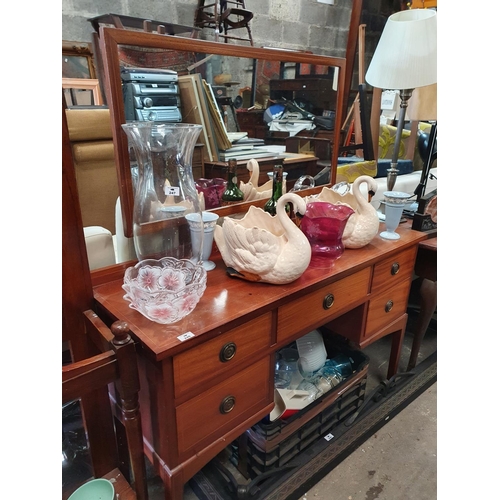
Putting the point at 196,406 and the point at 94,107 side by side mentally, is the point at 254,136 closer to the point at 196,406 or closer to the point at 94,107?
the point at 94,107

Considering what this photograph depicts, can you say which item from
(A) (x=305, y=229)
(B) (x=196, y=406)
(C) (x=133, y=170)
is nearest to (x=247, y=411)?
(B) (x=196, y=406)

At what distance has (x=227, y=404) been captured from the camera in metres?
0.93

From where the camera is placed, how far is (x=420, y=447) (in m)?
1.42

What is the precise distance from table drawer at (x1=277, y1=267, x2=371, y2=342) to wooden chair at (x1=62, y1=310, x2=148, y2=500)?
0.40m

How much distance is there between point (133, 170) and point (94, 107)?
8.5 inches

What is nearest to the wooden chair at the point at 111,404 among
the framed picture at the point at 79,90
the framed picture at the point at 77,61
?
the framed picture at the point at 79,90

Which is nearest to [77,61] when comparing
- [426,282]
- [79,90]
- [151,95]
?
[79,90]

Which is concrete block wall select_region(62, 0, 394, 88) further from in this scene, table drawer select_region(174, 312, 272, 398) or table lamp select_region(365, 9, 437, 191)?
table drawer select_region(174, 312, 272, 398)

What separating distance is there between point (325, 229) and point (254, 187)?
31 cm

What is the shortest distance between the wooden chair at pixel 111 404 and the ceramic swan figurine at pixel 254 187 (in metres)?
0.62

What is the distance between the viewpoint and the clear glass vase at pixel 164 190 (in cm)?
94

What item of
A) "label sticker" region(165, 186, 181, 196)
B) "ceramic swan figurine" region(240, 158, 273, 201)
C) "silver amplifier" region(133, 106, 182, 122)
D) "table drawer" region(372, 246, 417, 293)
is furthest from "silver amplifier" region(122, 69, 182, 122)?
"table drawer" region(372, 246, 417, 293)
